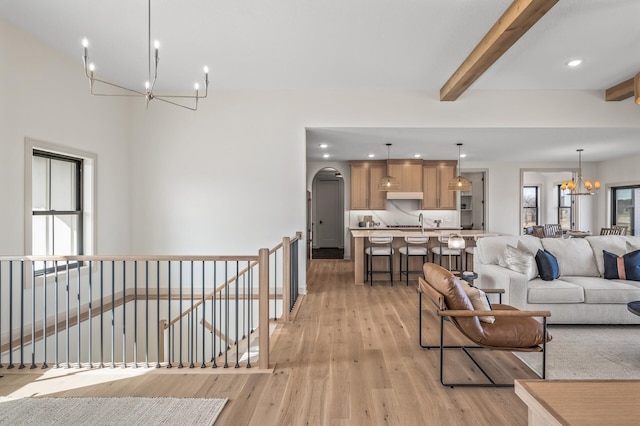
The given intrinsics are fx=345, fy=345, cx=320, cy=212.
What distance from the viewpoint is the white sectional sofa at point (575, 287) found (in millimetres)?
3885

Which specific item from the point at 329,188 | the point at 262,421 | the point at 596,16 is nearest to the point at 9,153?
the point at 262,421

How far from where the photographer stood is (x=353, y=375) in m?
2.83

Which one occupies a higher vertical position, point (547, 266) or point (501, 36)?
point (501, 36)

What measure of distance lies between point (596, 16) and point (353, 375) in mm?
3887

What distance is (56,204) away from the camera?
14.0 ft

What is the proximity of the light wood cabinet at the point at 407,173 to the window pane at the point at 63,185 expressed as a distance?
6673 mm

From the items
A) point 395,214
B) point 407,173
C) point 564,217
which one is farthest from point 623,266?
point 564,217

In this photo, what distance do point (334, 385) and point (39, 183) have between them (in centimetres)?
399

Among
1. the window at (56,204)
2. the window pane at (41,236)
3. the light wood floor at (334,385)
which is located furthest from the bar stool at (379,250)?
the window pane at (41,236)

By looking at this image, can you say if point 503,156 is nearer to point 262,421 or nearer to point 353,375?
point 353,375

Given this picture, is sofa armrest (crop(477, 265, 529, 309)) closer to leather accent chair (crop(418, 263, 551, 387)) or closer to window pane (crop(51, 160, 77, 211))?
leather accent chair (crop(418, 263, 551, 387))

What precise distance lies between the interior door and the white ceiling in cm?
749

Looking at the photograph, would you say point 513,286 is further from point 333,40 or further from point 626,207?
point 626,207

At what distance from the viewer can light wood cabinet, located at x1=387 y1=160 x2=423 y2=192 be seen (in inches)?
348
